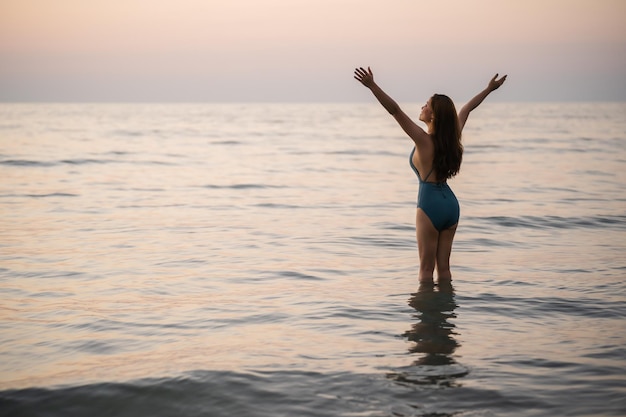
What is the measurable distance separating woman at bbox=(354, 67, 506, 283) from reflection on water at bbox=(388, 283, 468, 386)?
9.4 inches

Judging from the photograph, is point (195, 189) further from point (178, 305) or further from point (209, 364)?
point (209, 364)

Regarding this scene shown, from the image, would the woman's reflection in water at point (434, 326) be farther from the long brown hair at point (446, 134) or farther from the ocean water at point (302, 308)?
the long brown hair at point (446, 134)

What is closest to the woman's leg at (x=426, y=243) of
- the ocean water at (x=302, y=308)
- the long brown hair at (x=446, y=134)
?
the ocean water at (x=302, y=308)

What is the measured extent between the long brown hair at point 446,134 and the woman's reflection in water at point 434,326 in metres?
1.48

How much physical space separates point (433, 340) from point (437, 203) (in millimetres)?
1514

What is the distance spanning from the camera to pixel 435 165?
6973 millimetres

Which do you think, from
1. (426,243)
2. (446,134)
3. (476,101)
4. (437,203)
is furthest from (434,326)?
(476,101)

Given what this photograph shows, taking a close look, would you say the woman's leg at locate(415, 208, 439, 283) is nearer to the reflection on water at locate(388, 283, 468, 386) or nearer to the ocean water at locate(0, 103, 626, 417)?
the reflection on water at locate(388, 283, 468, 386)

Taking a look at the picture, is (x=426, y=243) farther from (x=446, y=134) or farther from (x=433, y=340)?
(x=433, y=340)

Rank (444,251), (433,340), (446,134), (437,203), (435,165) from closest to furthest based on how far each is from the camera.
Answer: (433,340) < (446,134) < (435,165) < (437,203) < (444,251)

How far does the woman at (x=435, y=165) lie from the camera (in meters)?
6.69

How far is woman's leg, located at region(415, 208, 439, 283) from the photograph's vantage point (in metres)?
7.17

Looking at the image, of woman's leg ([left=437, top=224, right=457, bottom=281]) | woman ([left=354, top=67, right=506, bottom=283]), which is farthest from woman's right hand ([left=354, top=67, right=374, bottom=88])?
woman's leg ([left=437, top=224, right=457, bottom=281])

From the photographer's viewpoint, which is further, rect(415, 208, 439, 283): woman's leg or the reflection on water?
rect(415, 208, 439, 283): woman's leg
